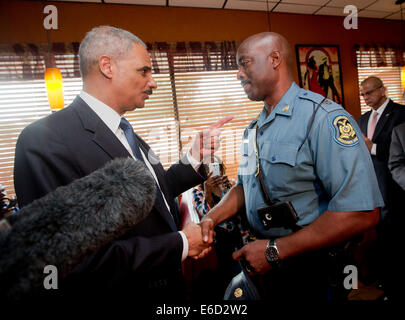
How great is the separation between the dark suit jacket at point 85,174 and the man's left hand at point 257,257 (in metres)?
0.38

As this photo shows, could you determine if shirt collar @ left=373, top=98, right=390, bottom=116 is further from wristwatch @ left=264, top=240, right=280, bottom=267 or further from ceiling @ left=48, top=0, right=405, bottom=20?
wristwatch @ left=264, top=240, right=280, bottom=267

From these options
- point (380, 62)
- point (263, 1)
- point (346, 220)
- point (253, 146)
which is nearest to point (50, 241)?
point (346, 220)

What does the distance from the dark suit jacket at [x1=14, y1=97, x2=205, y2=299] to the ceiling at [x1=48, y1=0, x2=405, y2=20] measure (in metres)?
3.31

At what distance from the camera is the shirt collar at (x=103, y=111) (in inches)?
42.8

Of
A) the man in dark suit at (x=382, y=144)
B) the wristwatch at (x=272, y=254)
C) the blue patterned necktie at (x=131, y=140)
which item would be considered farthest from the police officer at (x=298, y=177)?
the man in dark suit at (x=382, y=144)

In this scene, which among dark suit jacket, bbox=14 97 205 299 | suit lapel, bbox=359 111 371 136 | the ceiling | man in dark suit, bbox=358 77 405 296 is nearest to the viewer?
dark suit jacket, bbox=14 97 205 299

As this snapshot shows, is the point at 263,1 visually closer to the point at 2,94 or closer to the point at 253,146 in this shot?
the point at 253,146

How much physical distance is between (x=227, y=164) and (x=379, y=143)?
219cm

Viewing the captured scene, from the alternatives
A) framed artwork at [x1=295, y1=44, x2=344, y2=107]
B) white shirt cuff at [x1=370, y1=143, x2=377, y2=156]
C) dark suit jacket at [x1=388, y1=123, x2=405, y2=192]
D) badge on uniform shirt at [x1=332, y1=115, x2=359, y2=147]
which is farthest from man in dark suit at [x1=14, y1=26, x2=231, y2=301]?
framed artwork at [x1=295, y1=44, x2=344, y2=107]

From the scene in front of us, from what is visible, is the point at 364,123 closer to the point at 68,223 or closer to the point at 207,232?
the point at 207,232

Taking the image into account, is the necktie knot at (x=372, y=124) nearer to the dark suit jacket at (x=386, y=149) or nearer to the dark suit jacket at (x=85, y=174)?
the dark suit jacket at (x=386, y=149)

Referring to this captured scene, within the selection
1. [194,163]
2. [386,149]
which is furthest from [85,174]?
[386,149]

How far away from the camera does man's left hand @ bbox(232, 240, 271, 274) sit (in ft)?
3.59

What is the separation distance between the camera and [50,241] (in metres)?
0.44
